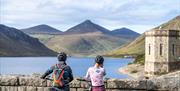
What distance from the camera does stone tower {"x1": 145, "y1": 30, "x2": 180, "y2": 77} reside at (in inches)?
2840

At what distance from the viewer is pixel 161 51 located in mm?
73062

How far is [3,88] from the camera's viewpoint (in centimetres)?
1584

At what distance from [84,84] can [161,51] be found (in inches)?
2309

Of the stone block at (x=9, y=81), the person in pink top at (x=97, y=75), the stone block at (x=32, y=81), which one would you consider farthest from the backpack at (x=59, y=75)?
the stone block at (x=9, y=81)

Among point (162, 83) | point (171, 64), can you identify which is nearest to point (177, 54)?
point (171, 64)

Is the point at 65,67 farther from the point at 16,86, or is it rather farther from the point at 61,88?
the point at 16,86

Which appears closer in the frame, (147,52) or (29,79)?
(29,79)

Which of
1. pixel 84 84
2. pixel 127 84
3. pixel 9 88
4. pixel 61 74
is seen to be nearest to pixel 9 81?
pixel 9 88

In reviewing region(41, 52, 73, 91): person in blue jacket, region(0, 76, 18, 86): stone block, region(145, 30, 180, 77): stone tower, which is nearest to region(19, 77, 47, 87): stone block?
region(0, 76, 18, 86): stone block

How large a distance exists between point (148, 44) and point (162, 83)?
58.7 meters

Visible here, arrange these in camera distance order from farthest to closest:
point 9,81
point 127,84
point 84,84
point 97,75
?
point 9,81, point 84,84, point 127,84, point 97,75

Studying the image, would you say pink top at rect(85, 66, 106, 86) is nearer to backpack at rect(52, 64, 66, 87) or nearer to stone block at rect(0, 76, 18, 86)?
backpack at rect(52, 64, 66, 87)

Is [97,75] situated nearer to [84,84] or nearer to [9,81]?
[84,84]

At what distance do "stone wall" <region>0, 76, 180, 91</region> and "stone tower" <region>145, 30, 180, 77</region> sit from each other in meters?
56.8
